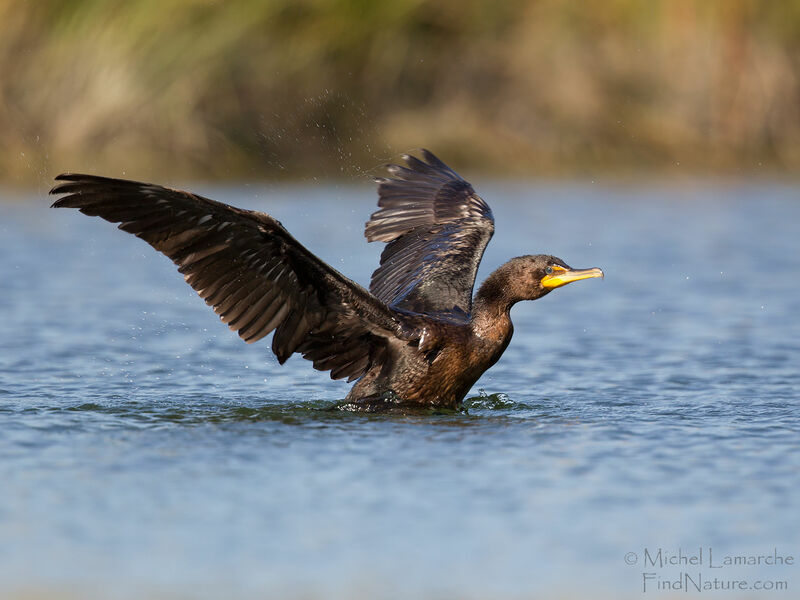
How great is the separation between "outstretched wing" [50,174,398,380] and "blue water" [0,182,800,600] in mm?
436

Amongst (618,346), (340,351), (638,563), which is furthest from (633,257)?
(638,563)

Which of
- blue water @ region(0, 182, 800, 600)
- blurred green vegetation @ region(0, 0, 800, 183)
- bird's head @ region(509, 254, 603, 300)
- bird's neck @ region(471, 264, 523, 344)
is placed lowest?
blue water @ region(0, 182, 800, 600)

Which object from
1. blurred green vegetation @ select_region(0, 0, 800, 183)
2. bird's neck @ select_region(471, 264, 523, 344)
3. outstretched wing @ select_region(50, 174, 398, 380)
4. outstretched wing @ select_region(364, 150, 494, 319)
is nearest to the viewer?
outstretched wing @ select_region(50, 174, 398, 380)

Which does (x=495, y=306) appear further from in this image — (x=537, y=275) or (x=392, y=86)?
(x=392, y=86)

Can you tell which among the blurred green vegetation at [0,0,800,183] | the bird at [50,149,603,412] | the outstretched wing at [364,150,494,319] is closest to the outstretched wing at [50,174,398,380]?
the bird at [50,149,603,412]

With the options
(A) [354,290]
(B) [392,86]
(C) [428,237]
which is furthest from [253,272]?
(B) [392,86]

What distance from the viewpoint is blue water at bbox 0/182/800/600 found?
505cm

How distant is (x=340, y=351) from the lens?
7879 mm

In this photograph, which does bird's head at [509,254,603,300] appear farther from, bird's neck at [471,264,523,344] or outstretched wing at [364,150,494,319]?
outstretched wing at [364,150,494,319]

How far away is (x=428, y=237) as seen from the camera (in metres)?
8.98

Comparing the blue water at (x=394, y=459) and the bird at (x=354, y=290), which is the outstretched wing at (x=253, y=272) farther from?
the blue water at (x=394, y=459)

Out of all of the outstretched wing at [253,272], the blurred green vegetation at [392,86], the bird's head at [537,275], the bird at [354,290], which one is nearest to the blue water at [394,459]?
the bird at [354,290]

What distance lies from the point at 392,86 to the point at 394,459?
47.1 ft

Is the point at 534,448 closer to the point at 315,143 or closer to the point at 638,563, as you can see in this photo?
the point at 638,563
